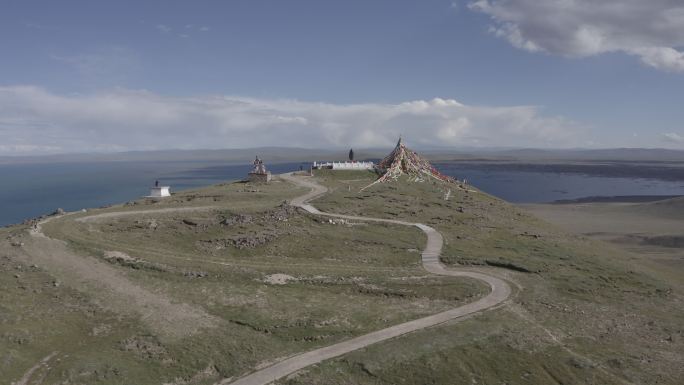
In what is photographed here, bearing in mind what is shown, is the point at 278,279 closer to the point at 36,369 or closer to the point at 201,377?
the point at 201,377

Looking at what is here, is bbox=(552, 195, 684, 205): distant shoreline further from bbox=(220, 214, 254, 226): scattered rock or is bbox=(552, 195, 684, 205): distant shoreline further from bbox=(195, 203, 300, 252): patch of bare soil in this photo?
bbox=(220, 214, 254, 226): scattered rock

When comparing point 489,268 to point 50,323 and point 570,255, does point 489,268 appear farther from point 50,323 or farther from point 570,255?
point 50,323

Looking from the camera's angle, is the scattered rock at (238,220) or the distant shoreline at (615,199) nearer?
the scattered rock at (238,220)

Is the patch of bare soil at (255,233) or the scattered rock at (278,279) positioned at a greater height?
the patch of bare soil at (255,233)

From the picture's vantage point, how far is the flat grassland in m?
27.2

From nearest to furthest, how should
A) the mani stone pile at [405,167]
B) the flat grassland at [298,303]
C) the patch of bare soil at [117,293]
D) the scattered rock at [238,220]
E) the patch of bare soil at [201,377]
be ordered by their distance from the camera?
the patch of bare soil at [201,377], the flat grassland at [298,303], the patch of bare soil at [117,293], the scattered rock at [238,220], the mani stone pile at [405,167]

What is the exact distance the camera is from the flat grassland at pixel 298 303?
27.2 m

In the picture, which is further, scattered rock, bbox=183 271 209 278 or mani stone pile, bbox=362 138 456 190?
mani stone pile, bbox=362 138 456 190

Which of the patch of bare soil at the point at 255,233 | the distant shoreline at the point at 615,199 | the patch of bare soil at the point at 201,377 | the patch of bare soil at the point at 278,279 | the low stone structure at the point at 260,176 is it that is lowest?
the distant shoreline at the point at 615,199

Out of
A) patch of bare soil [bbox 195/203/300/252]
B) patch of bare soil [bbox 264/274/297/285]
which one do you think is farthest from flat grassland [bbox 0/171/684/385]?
patch of bare soil [bbox 195/203/300/252]

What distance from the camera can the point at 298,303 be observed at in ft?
114

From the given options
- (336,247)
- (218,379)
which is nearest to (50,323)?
(218,379)

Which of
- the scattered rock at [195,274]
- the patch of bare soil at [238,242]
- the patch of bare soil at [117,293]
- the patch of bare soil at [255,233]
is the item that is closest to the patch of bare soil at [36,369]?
the patch of bare soil at [117,293]

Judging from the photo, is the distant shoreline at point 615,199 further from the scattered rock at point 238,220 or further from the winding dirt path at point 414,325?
the scattered rock at point 238,220
